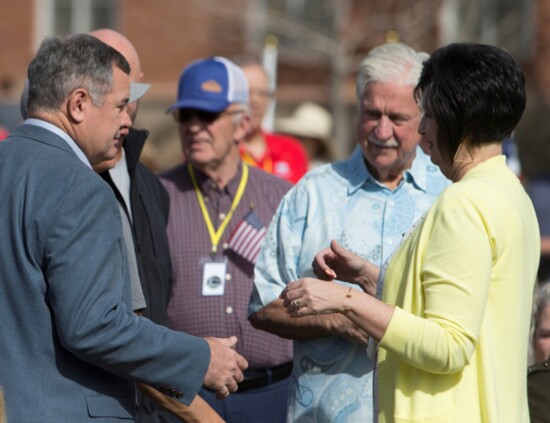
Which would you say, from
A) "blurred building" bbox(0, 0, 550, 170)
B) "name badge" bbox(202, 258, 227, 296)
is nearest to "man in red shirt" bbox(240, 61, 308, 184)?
"name badge" bbox(202, 258, 227, 296)

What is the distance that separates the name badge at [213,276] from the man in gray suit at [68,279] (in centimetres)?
154

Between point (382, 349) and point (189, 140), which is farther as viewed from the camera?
point (189, 140)

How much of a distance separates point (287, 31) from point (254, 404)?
53.9ft

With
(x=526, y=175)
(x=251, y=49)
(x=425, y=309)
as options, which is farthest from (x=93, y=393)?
(x=251, y=49)

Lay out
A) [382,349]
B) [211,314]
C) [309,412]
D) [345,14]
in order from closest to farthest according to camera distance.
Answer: [382,349], [309,412], [211,314], [345,14]

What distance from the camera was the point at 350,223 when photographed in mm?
4160

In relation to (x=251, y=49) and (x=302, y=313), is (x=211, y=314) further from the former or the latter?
(x=251, y=49)

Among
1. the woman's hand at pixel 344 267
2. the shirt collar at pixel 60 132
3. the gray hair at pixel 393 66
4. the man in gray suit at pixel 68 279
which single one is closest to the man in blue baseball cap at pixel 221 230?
the gray hair at pixel 393 66

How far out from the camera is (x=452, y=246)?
301 centimetres

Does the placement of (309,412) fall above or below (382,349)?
below

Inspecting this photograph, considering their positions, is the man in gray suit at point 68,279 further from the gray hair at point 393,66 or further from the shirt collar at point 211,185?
the shirt collar at point 211,185

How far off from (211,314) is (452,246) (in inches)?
83.5

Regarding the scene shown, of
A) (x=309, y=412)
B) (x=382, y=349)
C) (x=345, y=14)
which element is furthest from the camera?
(x=345, y=14)

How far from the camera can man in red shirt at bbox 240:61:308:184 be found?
7383 mm
